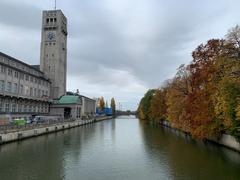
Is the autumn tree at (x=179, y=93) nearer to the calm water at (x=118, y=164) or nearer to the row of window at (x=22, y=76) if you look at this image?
the calm water at (x=118, y=164)

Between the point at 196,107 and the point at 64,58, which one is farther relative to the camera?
the point at 64,58

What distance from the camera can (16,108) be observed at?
74.2 m

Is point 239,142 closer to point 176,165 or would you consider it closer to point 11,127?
point 176,165

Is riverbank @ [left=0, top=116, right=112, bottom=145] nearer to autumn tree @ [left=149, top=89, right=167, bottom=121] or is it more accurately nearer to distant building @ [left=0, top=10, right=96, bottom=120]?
distant building @ [left=0, top=10, right=96, bottom=120]

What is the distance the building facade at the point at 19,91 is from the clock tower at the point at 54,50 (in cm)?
682

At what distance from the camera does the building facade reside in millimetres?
68625

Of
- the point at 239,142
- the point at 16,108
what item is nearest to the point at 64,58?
the point at 16,108

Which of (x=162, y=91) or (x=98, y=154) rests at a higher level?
(x=162, y=91)

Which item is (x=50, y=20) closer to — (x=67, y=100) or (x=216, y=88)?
(x=67, y=100)

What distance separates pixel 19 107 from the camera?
7631 centimetres

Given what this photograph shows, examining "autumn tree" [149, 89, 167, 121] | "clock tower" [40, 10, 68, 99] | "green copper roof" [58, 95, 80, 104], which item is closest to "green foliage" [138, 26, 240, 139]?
"autumn tree" [149, 89, 167, 121]

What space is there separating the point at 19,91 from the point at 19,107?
5.20 meters

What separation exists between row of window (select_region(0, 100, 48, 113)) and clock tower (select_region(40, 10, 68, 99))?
14.6m

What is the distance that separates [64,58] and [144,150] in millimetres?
88595
